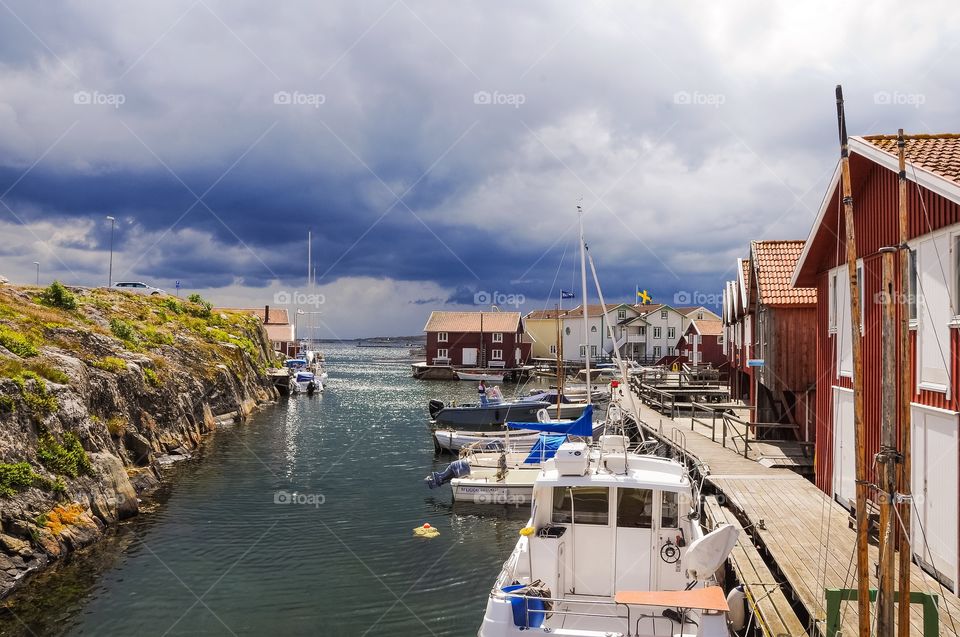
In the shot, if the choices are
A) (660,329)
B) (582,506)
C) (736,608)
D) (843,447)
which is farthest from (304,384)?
(736,608)

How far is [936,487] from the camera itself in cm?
1158

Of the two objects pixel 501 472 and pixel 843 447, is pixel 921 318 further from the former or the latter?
pixel 501 472

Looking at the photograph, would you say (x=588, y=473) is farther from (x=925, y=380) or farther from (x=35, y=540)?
(x=35, y=540)

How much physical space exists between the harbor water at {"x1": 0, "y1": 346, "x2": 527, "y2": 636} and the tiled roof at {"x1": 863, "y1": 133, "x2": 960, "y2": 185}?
42.2ft

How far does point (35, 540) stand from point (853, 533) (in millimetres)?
19754

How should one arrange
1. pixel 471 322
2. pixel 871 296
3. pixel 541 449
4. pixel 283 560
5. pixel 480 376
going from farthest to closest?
1. pixel 471 322
2. pixel 480 376
3. pixel 541 449
4. pixel 283 560
5. pixel 871 296

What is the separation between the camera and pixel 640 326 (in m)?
99.6

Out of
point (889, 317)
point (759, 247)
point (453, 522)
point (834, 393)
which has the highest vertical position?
point (759, 247)

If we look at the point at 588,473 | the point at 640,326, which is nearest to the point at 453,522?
the point at 588,473

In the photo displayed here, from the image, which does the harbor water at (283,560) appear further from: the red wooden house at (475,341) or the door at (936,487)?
the red wooden house at (475,341)

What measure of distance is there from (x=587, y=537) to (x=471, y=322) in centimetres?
8788

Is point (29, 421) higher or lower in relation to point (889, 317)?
lower

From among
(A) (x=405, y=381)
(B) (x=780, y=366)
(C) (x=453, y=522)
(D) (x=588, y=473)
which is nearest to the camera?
(D) (x=588, y=473)

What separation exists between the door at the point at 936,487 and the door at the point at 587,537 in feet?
17.5
